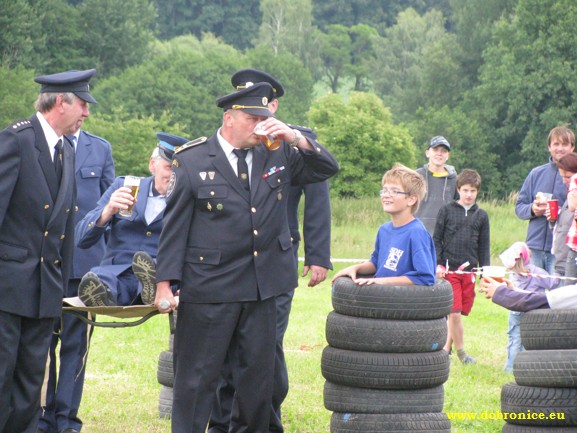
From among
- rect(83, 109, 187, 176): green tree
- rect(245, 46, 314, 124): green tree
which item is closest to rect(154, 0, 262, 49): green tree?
rect(245, 46, 314, 124): green tree

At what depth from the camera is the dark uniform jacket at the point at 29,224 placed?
6.01 m

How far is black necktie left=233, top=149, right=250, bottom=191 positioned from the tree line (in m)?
41.3

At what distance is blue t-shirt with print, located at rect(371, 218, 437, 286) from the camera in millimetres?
6938

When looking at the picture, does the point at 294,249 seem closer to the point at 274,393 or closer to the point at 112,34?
the point at 274,393

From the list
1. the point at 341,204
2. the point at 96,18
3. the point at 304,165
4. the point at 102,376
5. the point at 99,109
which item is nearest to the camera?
the point at 304,165

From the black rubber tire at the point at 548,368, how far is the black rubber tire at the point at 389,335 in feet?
1.80

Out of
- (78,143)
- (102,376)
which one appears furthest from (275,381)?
(102,376)

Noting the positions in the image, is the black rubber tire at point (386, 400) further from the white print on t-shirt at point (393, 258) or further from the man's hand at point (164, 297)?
the man's hand at point (164, 297)

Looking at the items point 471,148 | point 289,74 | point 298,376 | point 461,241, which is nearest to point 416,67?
point 289,74

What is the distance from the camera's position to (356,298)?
6887 millimetres

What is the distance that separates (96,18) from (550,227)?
Answer: 65.8m

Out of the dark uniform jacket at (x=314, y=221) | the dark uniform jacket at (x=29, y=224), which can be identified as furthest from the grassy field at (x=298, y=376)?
the dark uniform jacket at (x=29, y=224)

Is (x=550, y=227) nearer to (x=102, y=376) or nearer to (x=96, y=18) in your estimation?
(x=102, y=376)

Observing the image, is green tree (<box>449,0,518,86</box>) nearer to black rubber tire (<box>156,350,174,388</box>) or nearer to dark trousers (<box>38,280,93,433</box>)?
black rubber tire (<box>156,350,174,388</box>)
